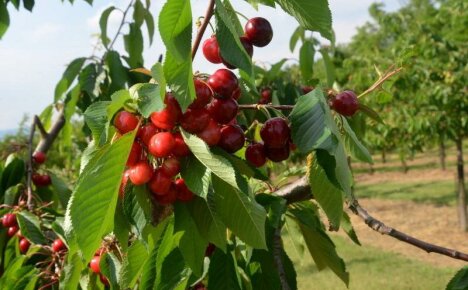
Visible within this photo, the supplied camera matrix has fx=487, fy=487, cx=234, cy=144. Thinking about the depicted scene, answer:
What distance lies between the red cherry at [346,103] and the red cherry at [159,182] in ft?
1.19

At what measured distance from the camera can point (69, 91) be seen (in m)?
2.62

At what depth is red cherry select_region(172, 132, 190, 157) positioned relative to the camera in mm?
791

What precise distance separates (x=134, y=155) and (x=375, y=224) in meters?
0.62

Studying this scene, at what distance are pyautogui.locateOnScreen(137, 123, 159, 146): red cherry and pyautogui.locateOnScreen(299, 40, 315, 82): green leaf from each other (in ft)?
6.41

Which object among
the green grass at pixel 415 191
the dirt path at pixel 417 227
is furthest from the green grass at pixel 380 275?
the green grass at pixel 415 191

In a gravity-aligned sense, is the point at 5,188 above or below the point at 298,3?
below

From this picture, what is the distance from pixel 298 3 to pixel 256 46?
0.23 m

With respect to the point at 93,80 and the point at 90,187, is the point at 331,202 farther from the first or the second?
the point at 93,80

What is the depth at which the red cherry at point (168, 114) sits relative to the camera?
788 mm

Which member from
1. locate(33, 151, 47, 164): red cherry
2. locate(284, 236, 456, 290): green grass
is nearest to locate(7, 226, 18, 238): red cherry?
locate(33, 151, 47, 164): red cherry

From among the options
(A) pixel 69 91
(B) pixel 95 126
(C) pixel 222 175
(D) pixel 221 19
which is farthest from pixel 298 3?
(A) pixel 69 91

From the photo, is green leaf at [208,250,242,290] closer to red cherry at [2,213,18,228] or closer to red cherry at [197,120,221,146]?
red cherry at [197,120,221,146]

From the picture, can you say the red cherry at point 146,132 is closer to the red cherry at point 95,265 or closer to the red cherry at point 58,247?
the red cherry at point 95,265

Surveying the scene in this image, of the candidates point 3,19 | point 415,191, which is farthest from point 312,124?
point 415,191
